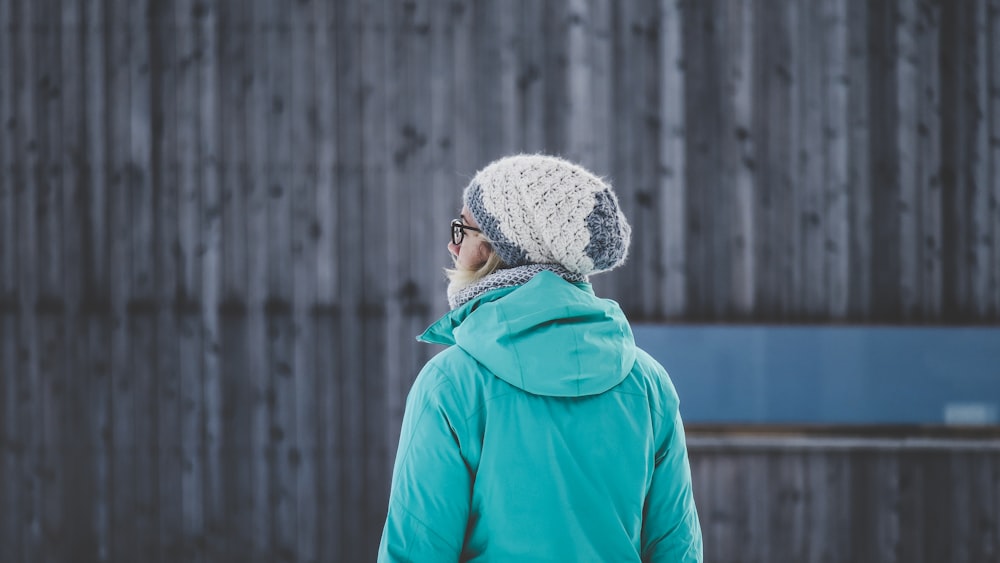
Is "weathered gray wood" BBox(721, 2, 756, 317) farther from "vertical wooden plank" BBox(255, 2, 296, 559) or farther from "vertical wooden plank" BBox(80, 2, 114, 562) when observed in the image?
"vertical wooden plank" BBox(80, 2, 114, 562)

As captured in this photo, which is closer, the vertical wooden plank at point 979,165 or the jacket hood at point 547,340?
the jacket hood at point 547,340

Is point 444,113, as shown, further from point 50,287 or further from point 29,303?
point 29,303

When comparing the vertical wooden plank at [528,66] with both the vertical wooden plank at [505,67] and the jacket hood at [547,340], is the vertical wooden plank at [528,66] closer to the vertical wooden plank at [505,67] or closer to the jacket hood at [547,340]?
the vertical wooden plank at [505,67]

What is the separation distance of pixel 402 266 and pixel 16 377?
2.50 metres

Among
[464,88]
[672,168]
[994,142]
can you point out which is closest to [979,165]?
[994,142]

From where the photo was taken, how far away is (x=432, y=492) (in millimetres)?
1382

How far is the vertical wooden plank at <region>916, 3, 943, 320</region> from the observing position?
14.8 feet

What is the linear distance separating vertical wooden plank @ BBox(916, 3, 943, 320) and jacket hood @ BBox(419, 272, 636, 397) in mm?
3859

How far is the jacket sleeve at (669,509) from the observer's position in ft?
5.25

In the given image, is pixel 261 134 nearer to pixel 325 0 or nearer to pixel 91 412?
pixel 325 0

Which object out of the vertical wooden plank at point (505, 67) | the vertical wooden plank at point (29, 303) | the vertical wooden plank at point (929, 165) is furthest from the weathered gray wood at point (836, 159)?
the vertical wooden plank at point (29, 303)

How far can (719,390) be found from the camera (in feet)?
14.5

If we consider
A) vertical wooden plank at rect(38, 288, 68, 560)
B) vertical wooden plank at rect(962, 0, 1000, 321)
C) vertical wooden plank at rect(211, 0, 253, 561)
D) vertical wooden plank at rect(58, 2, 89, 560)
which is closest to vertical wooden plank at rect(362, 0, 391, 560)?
vertical wooden plank at rect(211, 0, 253, 561)

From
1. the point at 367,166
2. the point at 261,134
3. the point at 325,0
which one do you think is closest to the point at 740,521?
the point at 367,166
